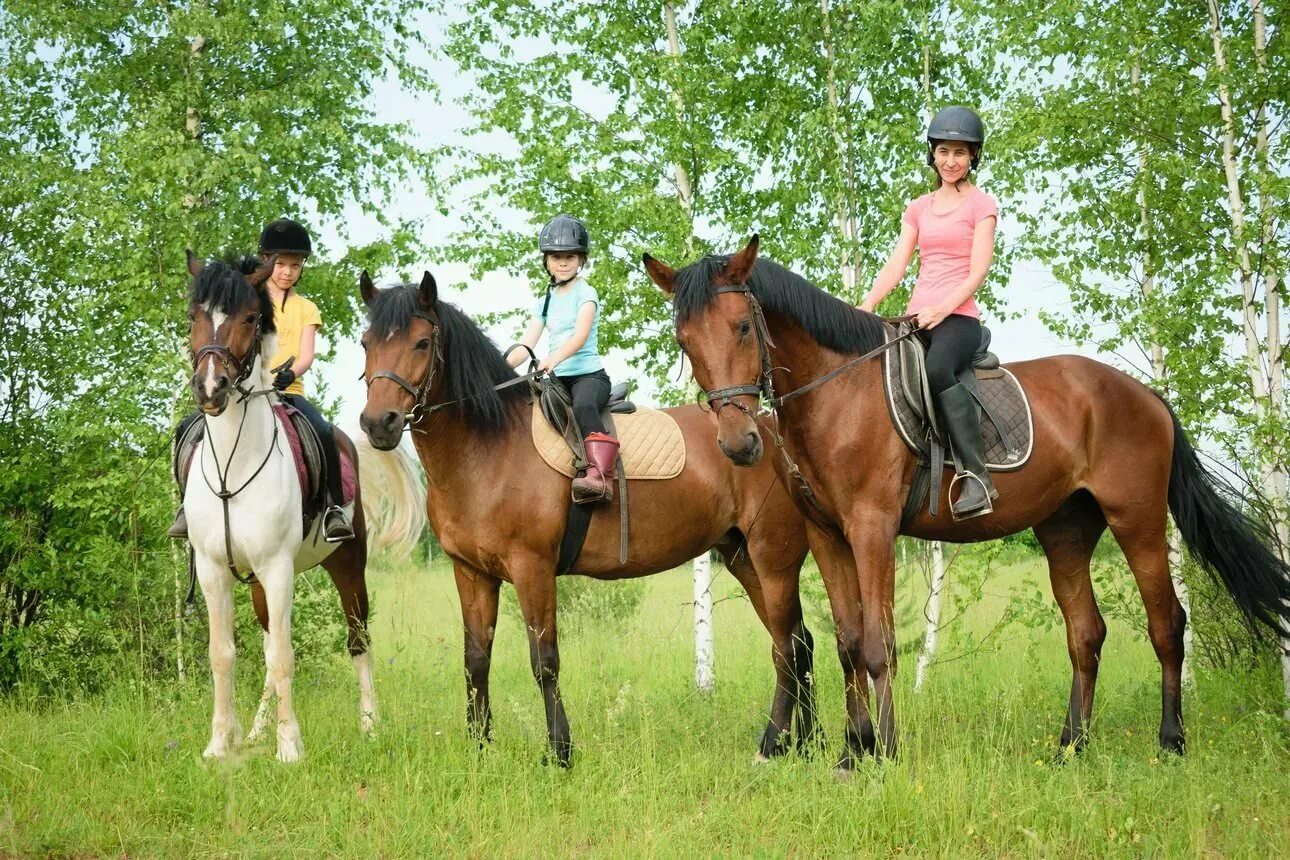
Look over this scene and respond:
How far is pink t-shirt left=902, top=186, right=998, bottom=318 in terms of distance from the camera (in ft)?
20.7

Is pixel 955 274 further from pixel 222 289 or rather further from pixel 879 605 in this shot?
pixel 222 289

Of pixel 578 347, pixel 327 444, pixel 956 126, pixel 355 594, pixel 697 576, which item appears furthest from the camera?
pixel 697 576

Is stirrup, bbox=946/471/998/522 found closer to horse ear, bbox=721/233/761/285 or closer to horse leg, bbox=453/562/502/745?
horse ear, bbox=721/233/761/285

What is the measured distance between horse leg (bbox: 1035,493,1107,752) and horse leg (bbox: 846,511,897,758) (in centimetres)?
173

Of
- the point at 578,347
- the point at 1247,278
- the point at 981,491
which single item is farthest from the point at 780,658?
the point at 1247,278

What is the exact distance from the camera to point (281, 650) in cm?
656

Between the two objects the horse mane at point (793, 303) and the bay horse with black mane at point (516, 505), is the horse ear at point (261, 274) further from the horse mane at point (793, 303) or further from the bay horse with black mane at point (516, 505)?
the horse mane at point (793, 303)

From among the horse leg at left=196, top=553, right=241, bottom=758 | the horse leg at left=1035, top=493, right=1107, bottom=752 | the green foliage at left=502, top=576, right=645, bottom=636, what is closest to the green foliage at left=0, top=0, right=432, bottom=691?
the horse leg at left=196, top=553, right=241, bottom=758

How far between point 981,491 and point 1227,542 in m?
2.17

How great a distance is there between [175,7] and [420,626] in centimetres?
895

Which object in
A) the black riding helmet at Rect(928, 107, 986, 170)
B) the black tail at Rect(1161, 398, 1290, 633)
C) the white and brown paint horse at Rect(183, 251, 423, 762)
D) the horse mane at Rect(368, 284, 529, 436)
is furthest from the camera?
the black tail at Rect(1161, 398, 1290, 633)

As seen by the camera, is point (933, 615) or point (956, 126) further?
point (933, 615)

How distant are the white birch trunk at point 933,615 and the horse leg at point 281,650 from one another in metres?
5.21

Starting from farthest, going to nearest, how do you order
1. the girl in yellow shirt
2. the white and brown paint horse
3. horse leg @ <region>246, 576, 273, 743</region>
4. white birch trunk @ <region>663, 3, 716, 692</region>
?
white birch trunk @ <region>663, 3, 716, 692</region>
the girl in yellow shirt
horse leg @ <region>246, 576, 273, 743</region>
the white and brown paint horse
